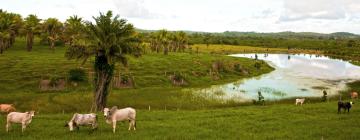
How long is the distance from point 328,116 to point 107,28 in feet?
83.7

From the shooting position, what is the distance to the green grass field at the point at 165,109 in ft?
81.9

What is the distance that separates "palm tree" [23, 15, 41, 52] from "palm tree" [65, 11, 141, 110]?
63.1 metres

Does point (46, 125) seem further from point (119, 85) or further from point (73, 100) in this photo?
point (119, 85)

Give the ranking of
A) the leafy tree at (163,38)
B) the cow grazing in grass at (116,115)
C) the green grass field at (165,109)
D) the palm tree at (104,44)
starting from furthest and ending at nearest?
the leafy tree at (163,38) < the palm tree at (104,44) < the green grass field at (165,109) < the cow grazing in grass at (116,115)

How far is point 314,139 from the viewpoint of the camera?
2352cm

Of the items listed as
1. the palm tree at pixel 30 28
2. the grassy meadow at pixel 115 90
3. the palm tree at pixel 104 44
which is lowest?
the grassy meadow at pixel 115 90

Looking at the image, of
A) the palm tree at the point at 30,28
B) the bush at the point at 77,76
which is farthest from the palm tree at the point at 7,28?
the bush at the point at 77,76

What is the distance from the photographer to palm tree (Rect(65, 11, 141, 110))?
41.0 metres

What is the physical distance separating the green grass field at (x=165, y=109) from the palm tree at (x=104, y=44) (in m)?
6.31

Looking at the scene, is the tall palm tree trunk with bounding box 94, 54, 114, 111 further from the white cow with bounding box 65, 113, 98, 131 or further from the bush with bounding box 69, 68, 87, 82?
the bush with bounding box 69, 68, 87, 82

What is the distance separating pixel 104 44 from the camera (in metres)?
40.8

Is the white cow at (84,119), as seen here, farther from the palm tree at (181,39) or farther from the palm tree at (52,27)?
the palm tree at (181,39)

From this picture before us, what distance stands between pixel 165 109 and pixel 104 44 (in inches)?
445

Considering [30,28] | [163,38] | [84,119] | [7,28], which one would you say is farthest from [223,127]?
[163,38]
